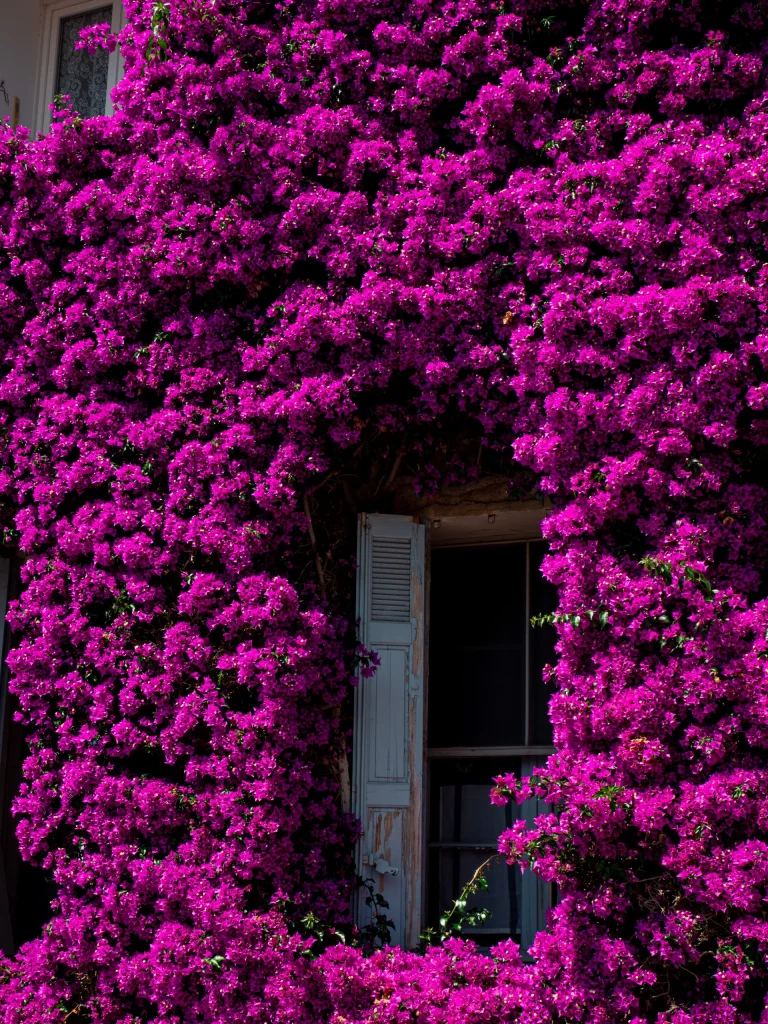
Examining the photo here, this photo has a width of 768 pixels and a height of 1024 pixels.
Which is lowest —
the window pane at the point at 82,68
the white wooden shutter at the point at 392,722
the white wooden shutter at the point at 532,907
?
the white wooden shutter at the point at 532,907

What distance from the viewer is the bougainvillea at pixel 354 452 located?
16.3 feet

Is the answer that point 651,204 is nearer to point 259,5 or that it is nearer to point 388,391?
point 388,391

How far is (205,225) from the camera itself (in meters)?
6.30

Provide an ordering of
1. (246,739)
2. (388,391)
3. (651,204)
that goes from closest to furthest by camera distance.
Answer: (651,204) → (246,739) → (388,391)

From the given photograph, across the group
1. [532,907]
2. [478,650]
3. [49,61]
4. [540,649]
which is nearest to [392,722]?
→ [478,650]

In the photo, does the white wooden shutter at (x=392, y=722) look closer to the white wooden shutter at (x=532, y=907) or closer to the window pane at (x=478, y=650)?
the window pane at (x=478, y=650)

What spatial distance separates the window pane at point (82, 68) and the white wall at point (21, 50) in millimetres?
188

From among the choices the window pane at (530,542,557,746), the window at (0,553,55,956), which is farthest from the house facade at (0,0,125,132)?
the window pane at (530,542,557,746)

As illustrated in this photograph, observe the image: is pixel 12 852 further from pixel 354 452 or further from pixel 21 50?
pixel 21 50

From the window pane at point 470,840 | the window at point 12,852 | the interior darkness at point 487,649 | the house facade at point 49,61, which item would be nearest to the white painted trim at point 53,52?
the house facade at point 49,61

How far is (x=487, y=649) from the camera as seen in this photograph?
6203 millimetres

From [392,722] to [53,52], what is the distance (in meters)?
4.55

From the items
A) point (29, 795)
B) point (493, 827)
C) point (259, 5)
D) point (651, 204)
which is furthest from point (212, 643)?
point (259, 5)

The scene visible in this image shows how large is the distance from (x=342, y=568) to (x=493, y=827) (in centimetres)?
138
